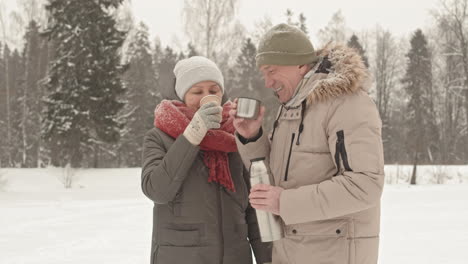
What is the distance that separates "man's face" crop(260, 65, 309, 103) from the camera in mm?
1788

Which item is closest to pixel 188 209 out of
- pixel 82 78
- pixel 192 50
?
pixel 82 78

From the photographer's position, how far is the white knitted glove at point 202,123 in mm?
1981

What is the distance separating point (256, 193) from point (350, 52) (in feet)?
2.17

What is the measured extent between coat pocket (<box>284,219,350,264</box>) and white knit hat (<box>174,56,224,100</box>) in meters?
0.92

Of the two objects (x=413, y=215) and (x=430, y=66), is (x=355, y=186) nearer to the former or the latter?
(x=413, y=215)

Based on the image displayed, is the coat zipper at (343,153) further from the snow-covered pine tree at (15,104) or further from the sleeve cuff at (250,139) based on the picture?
the snow-covered pine tree at (15,104)

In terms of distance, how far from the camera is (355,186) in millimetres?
1510

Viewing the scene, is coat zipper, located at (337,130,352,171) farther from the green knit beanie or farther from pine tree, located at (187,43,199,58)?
pine tree, located at (187,43,199,58)

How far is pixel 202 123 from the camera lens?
6.51 ft

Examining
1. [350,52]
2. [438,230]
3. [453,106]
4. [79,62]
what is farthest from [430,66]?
[350,52]

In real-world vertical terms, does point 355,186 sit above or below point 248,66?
below

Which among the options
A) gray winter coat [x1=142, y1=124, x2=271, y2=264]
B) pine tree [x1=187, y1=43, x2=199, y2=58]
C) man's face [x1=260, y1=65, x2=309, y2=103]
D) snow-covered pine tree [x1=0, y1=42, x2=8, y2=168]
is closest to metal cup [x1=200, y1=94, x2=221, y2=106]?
gray winter coat [x1=142, y1=124, x2=271, y2=264]

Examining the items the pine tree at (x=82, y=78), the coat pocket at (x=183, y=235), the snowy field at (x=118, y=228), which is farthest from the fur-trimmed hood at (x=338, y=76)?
the pine tree at (x=82, y=78)

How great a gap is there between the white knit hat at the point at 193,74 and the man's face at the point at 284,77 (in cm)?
51
